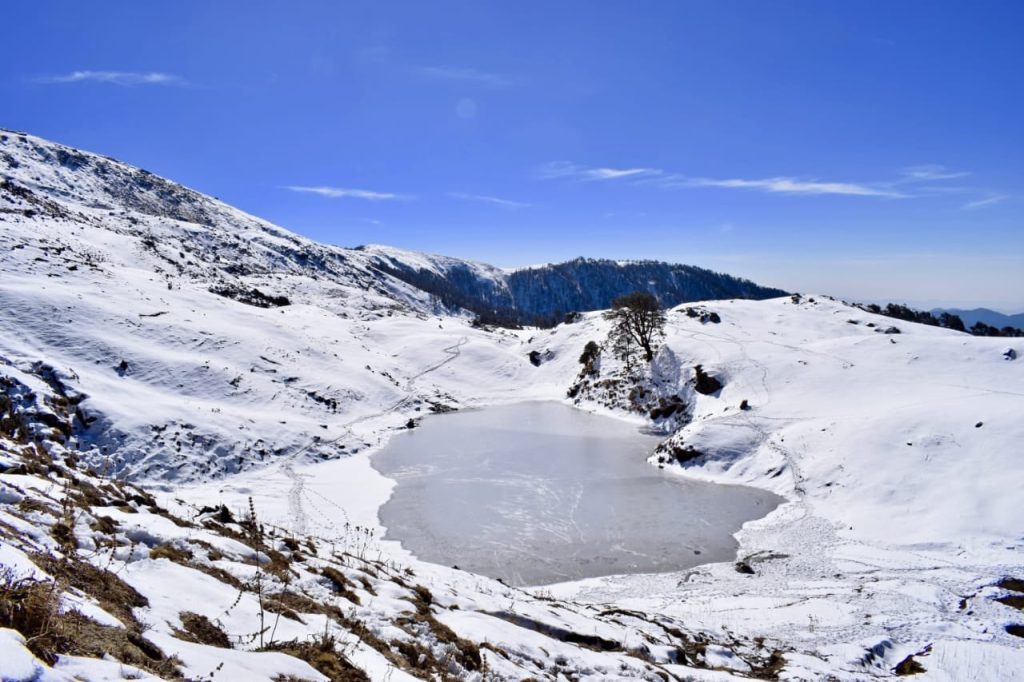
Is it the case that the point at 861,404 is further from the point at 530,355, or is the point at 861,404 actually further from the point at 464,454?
the point at 530,355

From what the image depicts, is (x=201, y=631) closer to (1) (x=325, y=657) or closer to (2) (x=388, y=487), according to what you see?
(1) (x=325, y=657)

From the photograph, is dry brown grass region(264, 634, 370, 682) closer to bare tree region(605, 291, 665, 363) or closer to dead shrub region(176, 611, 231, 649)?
dead shrub region(176, 611, 231, 649)

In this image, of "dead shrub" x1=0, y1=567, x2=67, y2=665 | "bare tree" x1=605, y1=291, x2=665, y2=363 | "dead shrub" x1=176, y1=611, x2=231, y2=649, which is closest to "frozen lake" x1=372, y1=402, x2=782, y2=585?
"dead shrub" x1=176, y1=611, x2=231, y2=649

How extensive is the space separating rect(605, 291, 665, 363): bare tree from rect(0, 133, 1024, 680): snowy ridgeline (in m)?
2.92

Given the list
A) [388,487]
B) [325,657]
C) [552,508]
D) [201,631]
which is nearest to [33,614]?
[201,631]

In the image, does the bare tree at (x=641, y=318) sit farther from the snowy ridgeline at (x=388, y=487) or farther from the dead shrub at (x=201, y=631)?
the dead shrub at (x=201, y=631)

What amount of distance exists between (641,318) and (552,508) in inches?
1280

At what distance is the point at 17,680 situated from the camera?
251 cm

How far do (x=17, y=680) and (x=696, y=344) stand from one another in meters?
51.7

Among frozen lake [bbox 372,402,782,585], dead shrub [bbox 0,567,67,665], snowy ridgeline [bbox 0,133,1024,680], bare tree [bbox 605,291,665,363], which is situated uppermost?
bare tree [bbox 605,291,665,363]

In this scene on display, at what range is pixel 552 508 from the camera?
78.5 feet

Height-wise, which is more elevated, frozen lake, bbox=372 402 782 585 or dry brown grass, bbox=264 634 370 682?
dry brown grass, bbox=264 634 370 682

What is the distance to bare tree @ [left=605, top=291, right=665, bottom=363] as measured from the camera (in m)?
52.3

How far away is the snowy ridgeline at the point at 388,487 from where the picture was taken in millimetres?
6820
